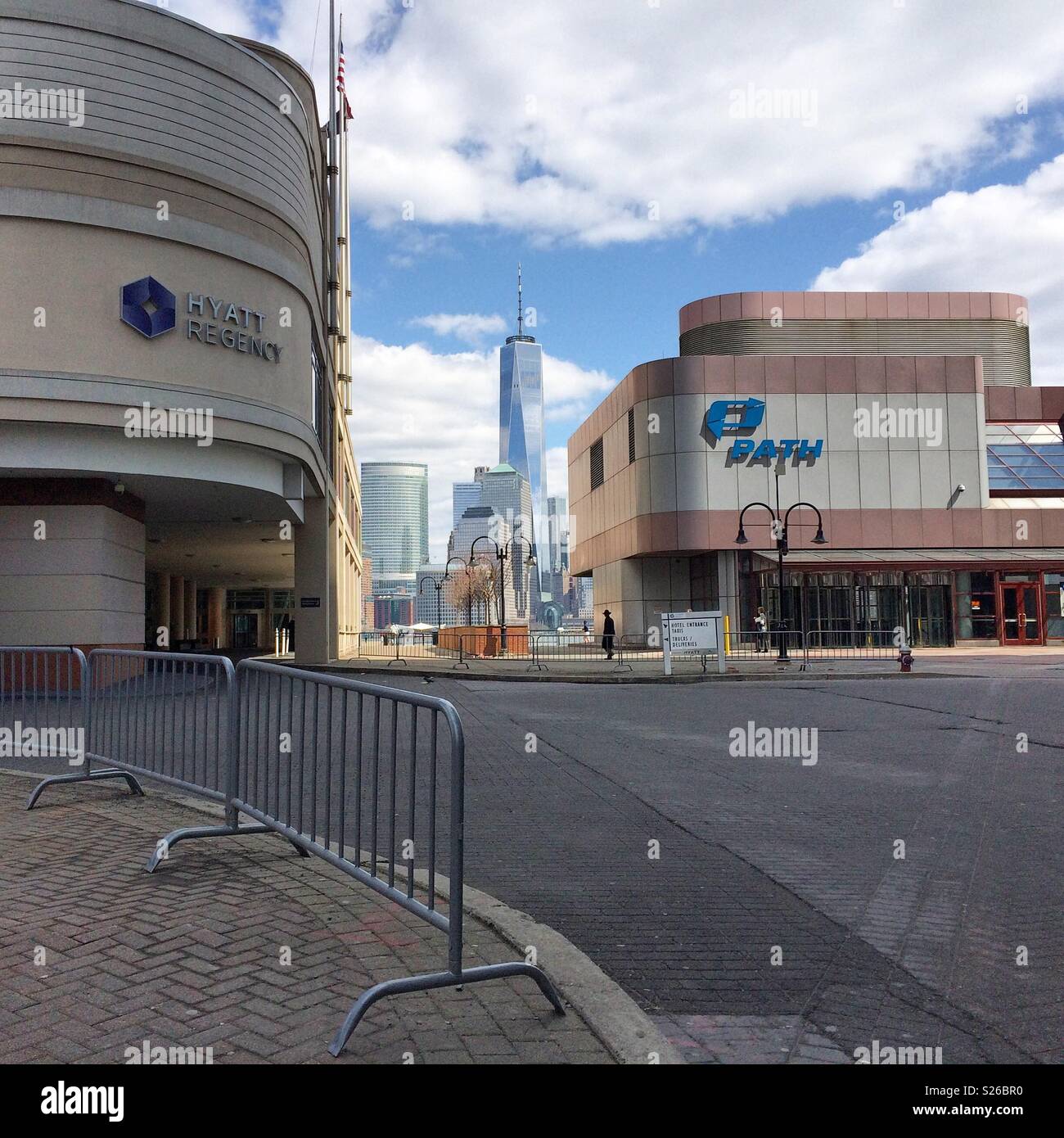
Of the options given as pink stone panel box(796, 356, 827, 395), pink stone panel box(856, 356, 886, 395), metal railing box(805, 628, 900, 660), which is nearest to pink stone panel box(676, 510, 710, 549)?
pink stone panel box(796, 356, 827, 395)

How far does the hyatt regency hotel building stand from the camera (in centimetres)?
4012

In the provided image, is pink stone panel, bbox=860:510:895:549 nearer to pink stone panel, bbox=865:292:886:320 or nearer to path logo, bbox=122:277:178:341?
pink stone panel, bbox=865:292:886:320

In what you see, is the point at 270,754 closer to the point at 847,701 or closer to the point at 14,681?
the point at 14,681

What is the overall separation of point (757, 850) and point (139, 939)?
12.6ft

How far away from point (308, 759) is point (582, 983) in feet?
7.16

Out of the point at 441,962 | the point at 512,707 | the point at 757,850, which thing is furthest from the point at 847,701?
the point at 441,962

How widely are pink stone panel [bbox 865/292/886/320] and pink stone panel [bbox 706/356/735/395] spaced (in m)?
13.9

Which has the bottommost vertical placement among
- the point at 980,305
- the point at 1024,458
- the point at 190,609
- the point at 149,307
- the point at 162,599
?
the point at 190,609

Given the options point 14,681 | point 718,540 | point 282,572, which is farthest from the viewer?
point 282,572

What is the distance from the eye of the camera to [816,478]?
43688 mm

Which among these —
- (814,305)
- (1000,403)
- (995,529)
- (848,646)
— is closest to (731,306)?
(814,305)

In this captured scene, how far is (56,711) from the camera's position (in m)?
9.39

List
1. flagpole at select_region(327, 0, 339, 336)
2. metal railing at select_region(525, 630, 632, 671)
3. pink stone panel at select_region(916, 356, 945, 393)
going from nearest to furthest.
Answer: metal railing at select_region(525, 630, 632, 671) < flagpole at select_region(327, 0, 339, 336) < pink stone panel at select_region(916, 356, 945, 393)

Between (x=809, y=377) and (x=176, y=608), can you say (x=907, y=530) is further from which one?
(x=176, y=608)
